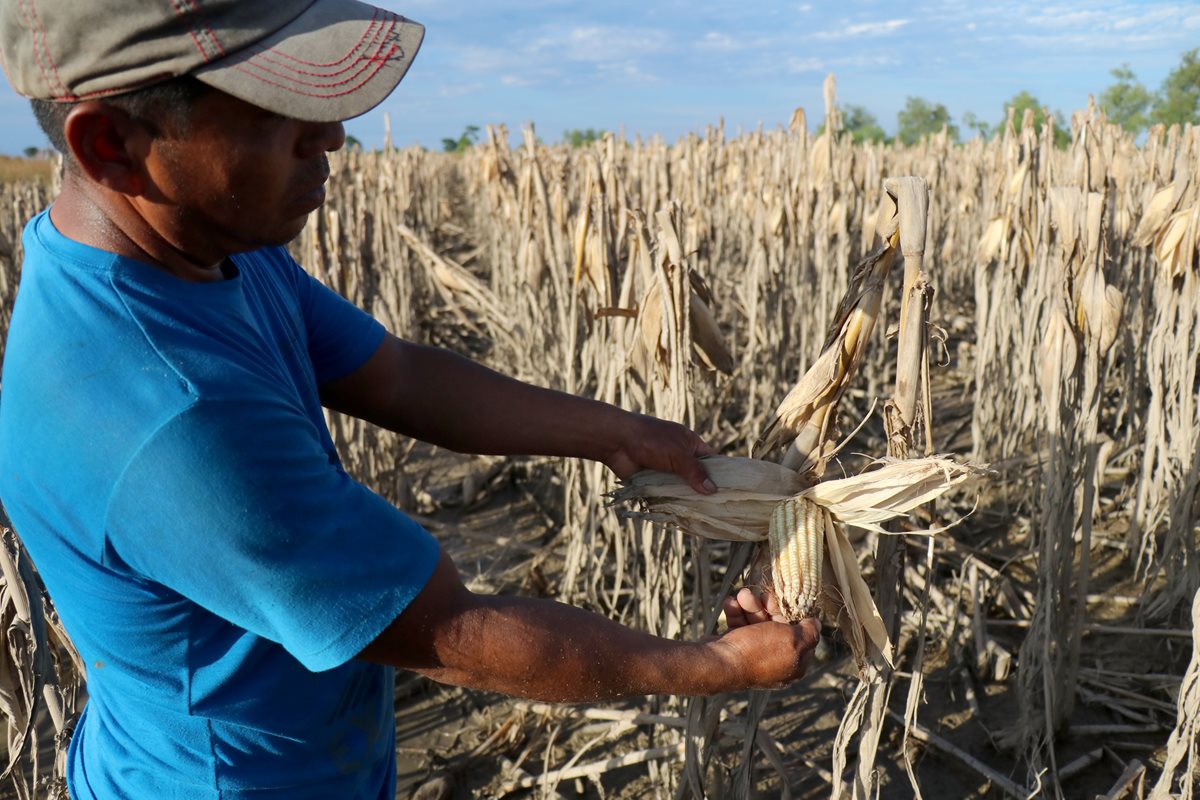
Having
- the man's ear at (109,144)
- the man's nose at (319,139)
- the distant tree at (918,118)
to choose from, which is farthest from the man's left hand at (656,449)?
the distant tree at (918,118)

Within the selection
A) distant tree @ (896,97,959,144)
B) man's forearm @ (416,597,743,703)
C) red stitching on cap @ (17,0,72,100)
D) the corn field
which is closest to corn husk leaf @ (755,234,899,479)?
the corn field

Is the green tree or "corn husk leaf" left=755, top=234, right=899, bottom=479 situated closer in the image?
"corn husk leaf" left=755, top=234, right=899, bottom=479

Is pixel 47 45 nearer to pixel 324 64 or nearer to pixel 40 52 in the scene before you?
pixel 40 52

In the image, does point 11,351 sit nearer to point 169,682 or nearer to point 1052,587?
point 169,682

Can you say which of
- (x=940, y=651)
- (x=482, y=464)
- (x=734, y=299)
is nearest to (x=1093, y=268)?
(x=940, y=651)

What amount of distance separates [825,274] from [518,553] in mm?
1992

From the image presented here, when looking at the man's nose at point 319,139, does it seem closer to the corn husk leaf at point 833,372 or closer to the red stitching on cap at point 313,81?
the red stitching on cap at point 313,81

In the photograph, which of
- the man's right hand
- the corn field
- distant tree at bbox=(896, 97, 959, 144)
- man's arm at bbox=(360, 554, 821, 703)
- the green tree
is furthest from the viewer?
distant tree at bbox=(896, 97, 959, 144)

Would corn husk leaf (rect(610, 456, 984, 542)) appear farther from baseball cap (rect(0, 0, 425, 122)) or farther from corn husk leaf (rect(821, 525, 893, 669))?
baseball cap (rect(0, 0, 425, 122))

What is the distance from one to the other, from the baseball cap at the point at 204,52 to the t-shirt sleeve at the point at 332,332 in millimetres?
523

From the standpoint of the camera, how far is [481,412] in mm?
1601

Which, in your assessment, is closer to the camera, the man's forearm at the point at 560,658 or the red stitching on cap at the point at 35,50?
the red stitching on cap at the point at 35,50

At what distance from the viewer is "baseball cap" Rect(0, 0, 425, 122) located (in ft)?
2.89

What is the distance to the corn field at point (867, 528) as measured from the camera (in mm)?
1701
